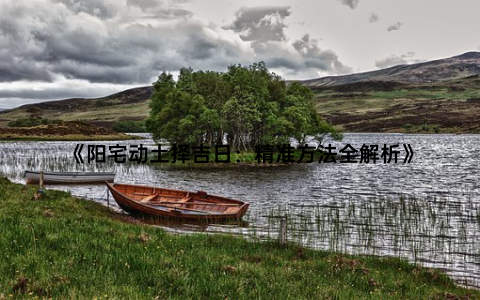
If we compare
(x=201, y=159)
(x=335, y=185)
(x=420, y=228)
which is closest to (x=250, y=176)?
(x=335, y=185)

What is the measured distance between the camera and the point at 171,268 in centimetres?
1133

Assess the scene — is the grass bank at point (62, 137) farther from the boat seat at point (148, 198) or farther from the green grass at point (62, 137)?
the boat seat at point (148, 198)

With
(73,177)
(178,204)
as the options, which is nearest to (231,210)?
(178,204)

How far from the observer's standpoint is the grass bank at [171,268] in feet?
31.4

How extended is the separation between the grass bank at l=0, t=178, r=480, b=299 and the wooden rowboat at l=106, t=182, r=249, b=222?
8975 mm

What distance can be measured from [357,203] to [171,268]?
2841 centimetres

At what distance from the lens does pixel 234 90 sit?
268 ft

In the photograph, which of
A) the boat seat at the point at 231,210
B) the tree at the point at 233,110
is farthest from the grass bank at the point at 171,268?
the tree at the point at 233,110

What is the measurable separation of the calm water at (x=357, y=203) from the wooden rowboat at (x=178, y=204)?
123cm

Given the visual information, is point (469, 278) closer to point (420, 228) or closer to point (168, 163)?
point (420, 228)

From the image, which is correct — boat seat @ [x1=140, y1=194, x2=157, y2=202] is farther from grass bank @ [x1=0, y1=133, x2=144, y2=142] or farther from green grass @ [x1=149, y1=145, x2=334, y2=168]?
grass bank @ [x1=0, y1=133, x2=144, y2=142]

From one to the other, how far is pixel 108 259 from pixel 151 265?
1.25 metres

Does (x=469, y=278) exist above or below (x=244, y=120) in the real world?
below

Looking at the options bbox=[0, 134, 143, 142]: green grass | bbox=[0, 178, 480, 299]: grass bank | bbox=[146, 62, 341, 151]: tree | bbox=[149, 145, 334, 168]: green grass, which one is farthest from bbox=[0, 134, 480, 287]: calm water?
bbox=[0, 134, 143, 142]: green grass
